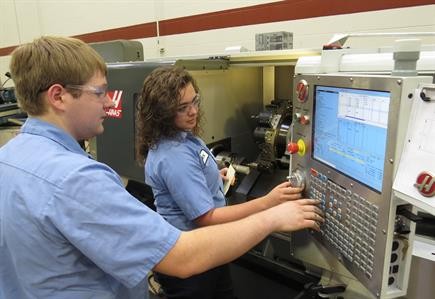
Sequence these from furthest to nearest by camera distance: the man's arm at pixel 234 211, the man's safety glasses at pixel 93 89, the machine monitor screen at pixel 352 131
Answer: the man's arm at pixel 234 211 → the man's safety glasses at pixel 93 89 → the machine monitor screen at pixel 352 131

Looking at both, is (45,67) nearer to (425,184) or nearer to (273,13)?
(425,184)

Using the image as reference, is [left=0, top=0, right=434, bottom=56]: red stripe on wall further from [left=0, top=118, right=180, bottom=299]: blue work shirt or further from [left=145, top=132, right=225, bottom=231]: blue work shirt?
[left=0, top=118, right=180, bottom=299]: blue work shirt

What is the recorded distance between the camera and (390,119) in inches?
25.7

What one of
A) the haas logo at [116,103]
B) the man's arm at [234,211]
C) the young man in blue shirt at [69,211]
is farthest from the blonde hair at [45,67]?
the haas logo at [116,103]

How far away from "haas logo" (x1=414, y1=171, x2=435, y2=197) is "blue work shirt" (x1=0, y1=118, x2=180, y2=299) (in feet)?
1.62

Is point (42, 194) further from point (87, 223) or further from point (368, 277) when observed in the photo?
point (368, 277)

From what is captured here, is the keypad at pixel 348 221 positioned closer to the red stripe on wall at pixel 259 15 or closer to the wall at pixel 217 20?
the wall at pixel 217 20

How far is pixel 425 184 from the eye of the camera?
0.60 metres

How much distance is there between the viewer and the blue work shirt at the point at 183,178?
47.9 inches

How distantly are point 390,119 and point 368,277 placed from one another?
0.33m

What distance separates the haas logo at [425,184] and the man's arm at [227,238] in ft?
1.12

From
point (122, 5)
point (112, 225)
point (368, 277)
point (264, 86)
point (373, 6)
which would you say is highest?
point (122, 5)

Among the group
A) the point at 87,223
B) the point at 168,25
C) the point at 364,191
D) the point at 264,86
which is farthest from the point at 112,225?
the point at 168,25

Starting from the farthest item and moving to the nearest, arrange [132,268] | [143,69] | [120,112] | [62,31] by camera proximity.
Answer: [62,31]
[120,112]
[143,69]
[132,268]
